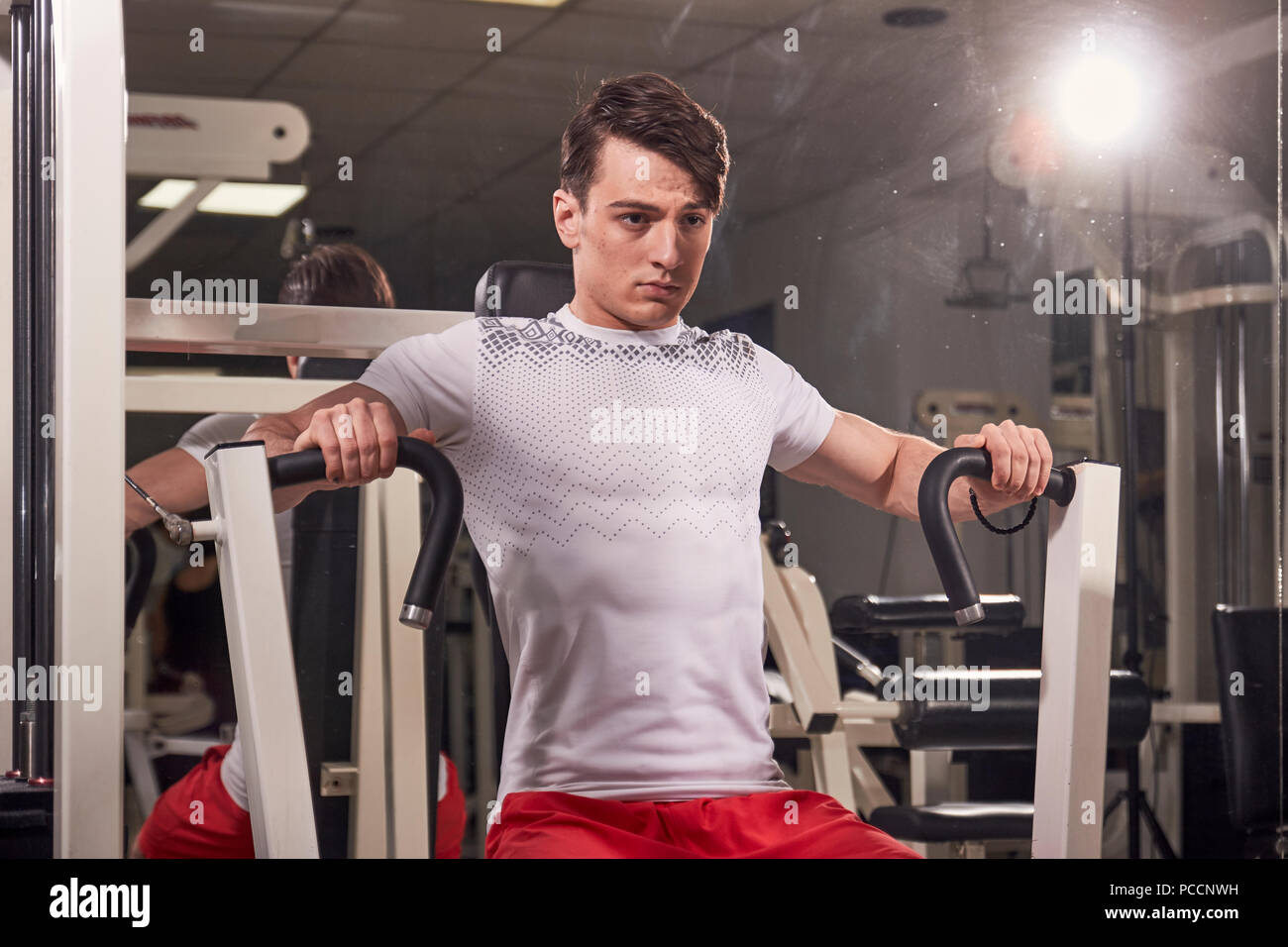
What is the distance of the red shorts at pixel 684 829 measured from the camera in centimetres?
150

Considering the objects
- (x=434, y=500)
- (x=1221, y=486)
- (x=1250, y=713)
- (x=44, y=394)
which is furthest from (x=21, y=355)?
(x=1250, y=713)

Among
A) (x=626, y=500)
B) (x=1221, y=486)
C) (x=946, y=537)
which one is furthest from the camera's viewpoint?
(x=1221, y=486)

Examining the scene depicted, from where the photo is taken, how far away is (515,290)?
1618 millimetres

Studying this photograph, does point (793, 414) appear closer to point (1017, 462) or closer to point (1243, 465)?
point (1017, 462)

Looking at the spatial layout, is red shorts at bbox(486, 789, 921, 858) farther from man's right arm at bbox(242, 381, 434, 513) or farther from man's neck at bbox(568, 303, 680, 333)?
man's neck at bbox(568, 303, 680, 333)

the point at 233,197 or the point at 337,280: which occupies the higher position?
the point at 233,197

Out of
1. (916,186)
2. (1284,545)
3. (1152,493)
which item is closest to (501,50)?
(916,186)

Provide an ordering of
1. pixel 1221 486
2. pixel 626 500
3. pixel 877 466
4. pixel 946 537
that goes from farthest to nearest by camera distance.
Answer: pixel 1221 486 < pixel 877 466 < pixel 626 500 < pixel 946 537

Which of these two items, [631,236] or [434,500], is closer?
[434,500]

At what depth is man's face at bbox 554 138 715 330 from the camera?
1609 mm

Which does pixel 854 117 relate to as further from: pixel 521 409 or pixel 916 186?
pixel 521 409

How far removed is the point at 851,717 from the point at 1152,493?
55 cm

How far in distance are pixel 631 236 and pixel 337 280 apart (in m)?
0.38

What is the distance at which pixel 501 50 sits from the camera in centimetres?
163
